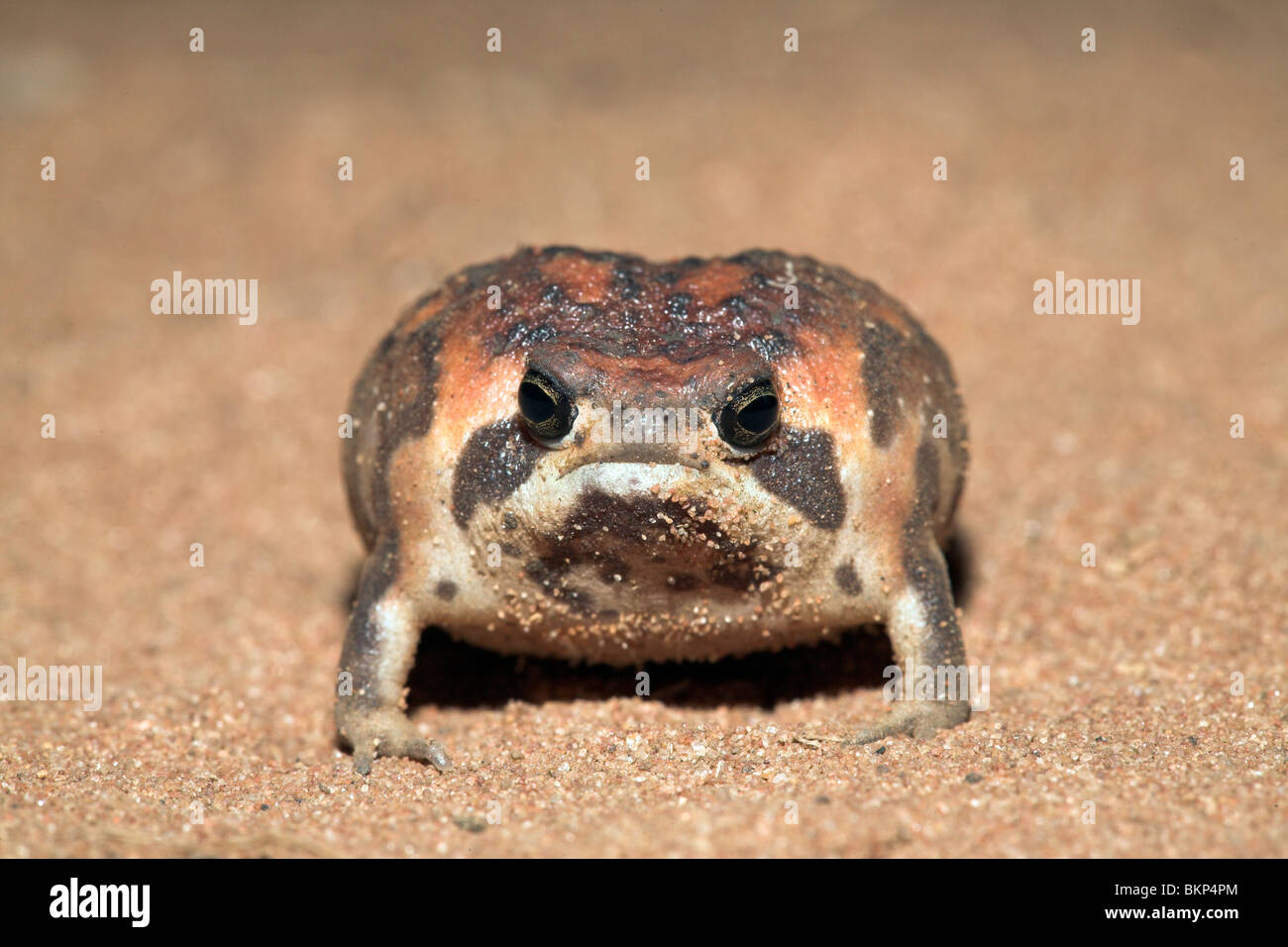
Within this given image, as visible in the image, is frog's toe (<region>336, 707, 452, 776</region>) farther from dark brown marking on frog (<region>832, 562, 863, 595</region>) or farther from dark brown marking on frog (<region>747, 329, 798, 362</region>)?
dark brown marking on frog (<region>747, 329, 798, 362</region>)

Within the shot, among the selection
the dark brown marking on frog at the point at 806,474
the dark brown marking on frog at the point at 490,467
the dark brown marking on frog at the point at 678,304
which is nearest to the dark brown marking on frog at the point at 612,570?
the dark brown marking on frog at the point at 490,467

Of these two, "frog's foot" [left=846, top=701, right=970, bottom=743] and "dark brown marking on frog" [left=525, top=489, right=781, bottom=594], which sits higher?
"dark brown marking on frog" [left=525, top=489, right=781, bottom=594]

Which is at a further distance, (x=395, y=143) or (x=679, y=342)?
(x=395, y=143)

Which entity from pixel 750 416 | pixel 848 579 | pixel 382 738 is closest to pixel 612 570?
pixel 750 416

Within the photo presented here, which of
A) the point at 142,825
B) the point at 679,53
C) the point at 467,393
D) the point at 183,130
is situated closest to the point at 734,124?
the point at 679,53

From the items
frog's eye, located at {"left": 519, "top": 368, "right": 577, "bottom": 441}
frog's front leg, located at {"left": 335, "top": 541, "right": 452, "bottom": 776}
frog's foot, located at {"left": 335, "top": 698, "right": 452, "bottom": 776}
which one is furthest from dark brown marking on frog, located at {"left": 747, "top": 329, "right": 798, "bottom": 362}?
frog's foot, located at {"left": 335, "top": 698, "right": 452, "bottom": 776}

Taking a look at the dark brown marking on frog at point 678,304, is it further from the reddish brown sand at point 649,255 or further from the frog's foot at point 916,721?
the frog's foot at point 916,721

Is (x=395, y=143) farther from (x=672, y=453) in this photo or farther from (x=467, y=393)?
(x=672, y=453)
